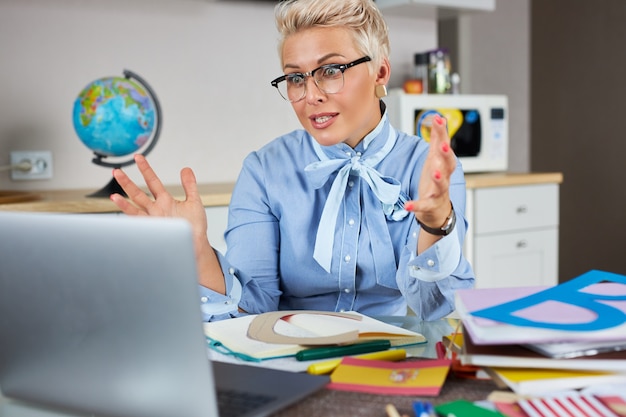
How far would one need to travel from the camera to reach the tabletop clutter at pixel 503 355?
27.5 inches

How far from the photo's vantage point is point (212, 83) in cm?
277

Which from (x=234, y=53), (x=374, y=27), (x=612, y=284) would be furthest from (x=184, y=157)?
(x=612, y=284)

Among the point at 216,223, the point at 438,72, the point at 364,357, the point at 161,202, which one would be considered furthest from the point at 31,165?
the point at 364,357

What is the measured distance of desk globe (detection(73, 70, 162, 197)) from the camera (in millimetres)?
2201

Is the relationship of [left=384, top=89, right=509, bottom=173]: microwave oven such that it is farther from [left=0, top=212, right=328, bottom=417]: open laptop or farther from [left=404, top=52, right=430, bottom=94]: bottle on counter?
[left=0, top=212, right=328, bottom=417]: open laptop

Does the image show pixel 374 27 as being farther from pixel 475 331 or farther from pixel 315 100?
pixel 475 331

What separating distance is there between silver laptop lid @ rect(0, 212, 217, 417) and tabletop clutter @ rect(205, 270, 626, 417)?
20cm

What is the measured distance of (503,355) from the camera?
758 mm

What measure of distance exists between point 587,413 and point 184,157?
223cm

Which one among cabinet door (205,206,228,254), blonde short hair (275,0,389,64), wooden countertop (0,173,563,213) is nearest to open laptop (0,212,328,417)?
blonde short hair (275,0,389,64)

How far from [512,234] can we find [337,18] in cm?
173

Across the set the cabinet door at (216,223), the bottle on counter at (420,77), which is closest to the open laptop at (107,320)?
the cabinet door at (216,223)

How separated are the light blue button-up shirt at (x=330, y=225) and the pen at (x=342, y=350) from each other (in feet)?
1.46

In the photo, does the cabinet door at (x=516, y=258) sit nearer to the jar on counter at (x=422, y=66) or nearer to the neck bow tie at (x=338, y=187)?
the jar on counter at (x=422, y=66)
